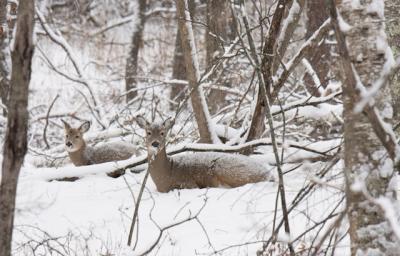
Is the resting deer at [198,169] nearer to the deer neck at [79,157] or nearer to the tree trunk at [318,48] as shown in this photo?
the deer neck at [79,157]

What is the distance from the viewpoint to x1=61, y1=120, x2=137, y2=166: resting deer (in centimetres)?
1039

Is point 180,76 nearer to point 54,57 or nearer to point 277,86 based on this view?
point 54,57

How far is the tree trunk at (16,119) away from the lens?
346 centimetres

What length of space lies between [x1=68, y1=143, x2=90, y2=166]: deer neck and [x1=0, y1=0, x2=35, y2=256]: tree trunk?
729 cm

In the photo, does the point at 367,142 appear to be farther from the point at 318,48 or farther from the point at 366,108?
the point at 318,48

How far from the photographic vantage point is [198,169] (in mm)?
8242

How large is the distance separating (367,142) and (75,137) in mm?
8079

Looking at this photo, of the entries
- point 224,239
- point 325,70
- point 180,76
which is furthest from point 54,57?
point 224,239

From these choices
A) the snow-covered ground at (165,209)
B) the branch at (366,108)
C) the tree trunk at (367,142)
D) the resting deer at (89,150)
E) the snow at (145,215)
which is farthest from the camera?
the resting deer at (89,150)

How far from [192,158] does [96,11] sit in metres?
14.6

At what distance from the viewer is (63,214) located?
6828 millimetres

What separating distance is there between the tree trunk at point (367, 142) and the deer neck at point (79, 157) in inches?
301

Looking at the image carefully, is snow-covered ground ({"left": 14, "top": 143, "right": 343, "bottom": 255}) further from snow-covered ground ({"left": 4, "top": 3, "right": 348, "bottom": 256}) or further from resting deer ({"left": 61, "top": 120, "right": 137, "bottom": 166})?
resting deer ({"left": 61, "top": 120, "right": 137, "bottom": 166})

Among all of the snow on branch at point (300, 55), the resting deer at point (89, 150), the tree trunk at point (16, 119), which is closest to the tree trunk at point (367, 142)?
the tree trunk at point (16, 119)
